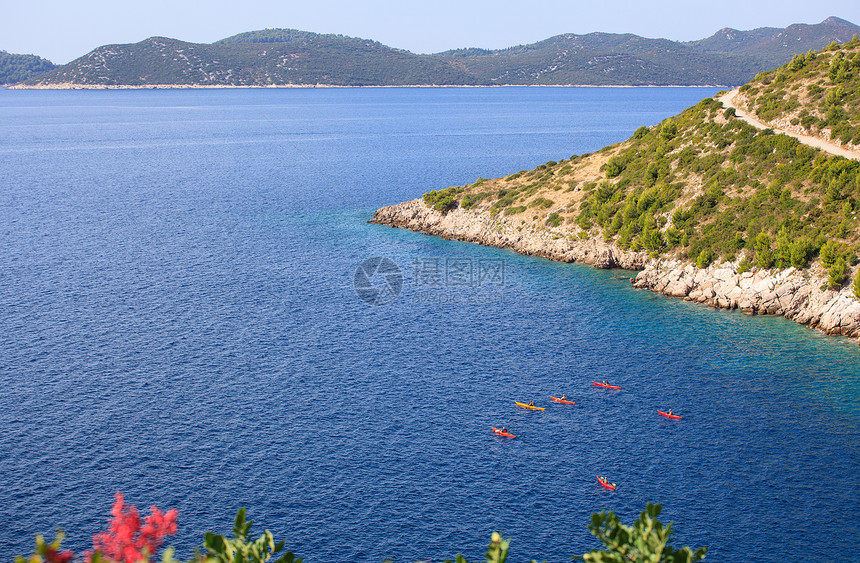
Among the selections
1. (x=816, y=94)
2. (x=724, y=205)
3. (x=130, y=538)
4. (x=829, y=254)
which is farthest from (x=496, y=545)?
(x=816, y=94)

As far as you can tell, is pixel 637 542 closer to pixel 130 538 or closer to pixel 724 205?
pixel 130 538

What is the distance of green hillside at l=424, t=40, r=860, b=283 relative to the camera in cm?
7812

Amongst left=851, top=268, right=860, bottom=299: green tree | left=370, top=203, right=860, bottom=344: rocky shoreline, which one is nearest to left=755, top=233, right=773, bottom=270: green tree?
left=370, top=203, right=860, bottom=344: rocky shoreline

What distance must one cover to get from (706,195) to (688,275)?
46.2 ft

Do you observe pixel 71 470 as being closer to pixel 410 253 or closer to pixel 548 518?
pixel 548 518

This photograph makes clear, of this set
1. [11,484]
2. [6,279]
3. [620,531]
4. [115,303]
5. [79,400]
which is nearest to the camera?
[620,531]

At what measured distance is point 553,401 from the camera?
57.1m

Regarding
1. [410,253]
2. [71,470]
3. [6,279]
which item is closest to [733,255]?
[410,253]

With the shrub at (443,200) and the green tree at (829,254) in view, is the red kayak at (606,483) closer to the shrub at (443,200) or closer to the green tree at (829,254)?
the green tree at (829,254)

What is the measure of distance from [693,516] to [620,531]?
1051 inches

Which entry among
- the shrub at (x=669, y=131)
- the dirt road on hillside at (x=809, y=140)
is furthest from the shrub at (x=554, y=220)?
the dirt road on hillside at (x=809, y=140)

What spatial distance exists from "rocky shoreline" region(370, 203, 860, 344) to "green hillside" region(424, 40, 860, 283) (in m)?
1.30

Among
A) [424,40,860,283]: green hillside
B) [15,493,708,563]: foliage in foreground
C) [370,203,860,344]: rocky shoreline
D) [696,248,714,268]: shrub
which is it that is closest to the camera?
[15,493,708,563]: foliage in foreground

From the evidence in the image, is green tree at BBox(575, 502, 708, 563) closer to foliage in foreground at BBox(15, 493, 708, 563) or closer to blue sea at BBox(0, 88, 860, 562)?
foliage in foreground at BBox(15, 493, 708, 563)
